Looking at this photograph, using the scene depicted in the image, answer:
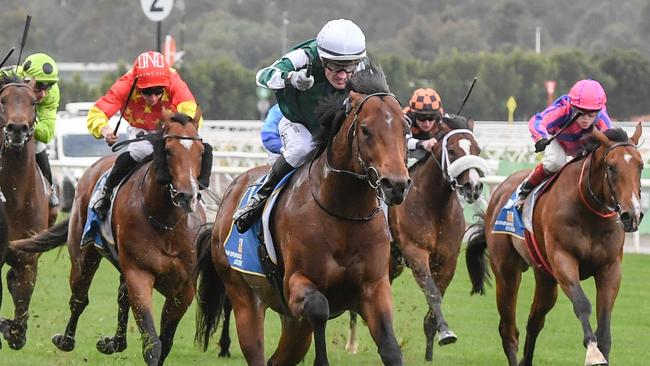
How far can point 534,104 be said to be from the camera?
146 ft

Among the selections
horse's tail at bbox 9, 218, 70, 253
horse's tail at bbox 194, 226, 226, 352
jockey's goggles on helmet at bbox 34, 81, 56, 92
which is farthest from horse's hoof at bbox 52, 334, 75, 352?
jockey's goggles on helmet at bbox 34, 81, 56, 92

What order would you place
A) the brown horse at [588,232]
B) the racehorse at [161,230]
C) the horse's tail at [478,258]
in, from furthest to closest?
1. the horse's tail at [478,258]
2. the brown horse at [588,232]
3. the racehorse at [161,230]

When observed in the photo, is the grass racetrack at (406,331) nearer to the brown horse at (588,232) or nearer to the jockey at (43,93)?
the brown horse at (588,232)

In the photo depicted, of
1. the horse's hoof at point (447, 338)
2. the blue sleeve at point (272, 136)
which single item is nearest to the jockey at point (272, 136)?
the blue sleeve at point (272, 136)

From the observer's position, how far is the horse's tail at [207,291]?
8.39m

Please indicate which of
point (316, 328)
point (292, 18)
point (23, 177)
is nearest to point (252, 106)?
point (292, 18)

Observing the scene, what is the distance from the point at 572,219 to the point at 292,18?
71770 mm

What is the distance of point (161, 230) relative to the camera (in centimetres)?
881

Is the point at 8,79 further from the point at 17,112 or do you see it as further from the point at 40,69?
the point at 40,69

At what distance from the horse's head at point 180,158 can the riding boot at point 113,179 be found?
0.78 m

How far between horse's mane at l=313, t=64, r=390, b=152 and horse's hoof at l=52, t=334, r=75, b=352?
324cm

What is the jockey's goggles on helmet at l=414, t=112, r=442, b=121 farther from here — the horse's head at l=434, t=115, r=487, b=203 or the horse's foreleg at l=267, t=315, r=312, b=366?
the horse's foreleg at l=267, t=315, r=312, b=366

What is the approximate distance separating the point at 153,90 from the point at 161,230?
45.2 inches

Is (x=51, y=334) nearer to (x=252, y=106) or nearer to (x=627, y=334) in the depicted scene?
(x=627, y=334)
